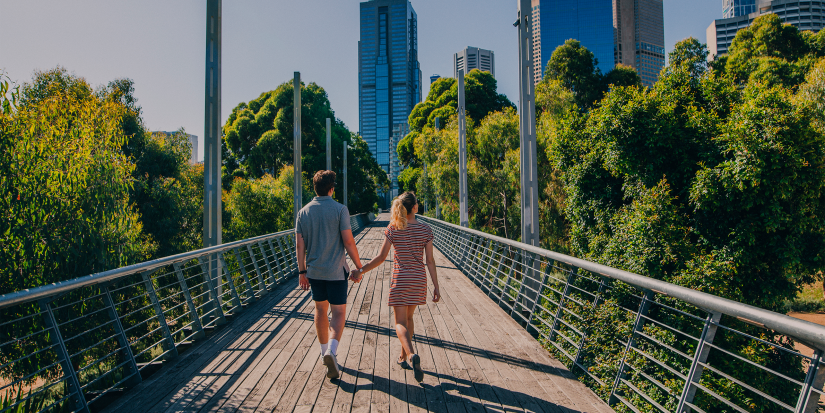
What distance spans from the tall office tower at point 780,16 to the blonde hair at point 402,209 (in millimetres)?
110584

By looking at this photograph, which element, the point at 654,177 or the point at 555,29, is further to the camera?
the point at 555,29

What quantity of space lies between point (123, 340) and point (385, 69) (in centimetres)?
17239

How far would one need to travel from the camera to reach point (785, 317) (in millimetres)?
2037

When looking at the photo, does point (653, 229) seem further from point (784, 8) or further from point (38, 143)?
point (784, 8)

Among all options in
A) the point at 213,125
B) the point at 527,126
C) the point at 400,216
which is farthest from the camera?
the point at 527,126

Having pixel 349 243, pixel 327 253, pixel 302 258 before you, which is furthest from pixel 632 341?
pixel 302 258

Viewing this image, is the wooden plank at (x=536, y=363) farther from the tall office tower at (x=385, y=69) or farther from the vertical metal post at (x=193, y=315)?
the tall office tower at (x=385, y=69)

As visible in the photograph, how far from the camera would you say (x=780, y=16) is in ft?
364

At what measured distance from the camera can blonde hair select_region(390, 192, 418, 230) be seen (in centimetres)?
393

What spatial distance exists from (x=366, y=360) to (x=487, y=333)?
1573 mm

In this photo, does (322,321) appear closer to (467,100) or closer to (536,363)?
(536,363)

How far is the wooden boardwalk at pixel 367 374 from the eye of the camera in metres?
3.42

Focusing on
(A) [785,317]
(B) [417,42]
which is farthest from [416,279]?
(B) [417,42]

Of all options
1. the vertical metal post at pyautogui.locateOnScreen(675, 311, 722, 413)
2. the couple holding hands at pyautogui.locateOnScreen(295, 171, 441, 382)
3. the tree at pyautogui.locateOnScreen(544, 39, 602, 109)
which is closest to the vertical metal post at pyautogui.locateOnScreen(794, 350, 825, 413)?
the vertical metal post at pyautogui.locateOnScreen(675, 311, 722, 413)
